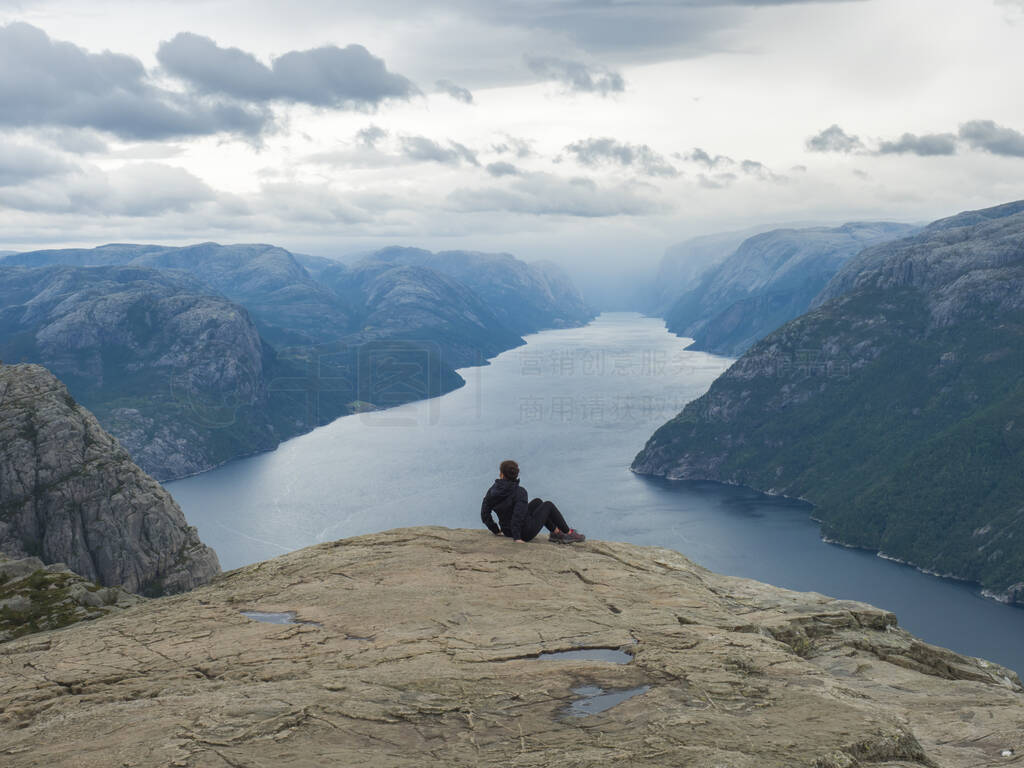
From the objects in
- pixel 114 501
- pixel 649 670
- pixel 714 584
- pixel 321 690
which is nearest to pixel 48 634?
pixel 321 690

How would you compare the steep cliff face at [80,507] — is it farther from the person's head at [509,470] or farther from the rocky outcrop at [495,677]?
the rocky outcrop at [495,677]

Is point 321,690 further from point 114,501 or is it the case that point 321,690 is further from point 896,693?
point 114,501

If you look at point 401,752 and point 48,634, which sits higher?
Result: point 401,752

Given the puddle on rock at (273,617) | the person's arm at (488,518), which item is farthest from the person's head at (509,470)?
the puddle on rock at (273,617)

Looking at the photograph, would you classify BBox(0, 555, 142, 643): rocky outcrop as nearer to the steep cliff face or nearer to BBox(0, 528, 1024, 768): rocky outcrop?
BBox(0, 528, 1024, 768): rocky outcrop

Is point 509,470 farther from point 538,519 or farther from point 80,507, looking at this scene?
point 80,507
